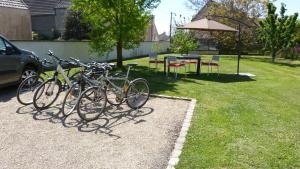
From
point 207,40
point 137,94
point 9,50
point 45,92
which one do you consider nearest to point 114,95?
point 137,94

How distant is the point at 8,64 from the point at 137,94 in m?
3.78

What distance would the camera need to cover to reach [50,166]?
4227mm

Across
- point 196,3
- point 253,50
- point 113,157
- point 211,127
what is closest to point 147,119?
point 211,127

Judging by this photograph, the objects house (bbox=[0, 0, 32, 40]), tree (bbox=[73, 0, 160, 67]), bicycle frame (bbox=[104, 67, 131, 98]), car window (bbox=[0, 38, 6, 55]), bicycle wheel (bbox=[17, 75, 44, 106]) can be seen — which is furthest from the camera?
house (bbox=[0, 0, 32, 40])

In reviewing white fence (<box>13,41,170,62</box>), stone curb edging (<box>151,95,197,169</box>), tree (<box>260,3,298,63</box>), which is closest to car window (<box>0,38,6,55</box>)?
stone curb edging (<box>151,95,197,169</box>)

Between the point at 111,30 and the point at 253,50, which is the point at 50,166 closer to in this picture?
the point at 111,30

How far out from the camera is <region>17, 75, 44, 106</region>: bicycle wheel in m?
7.19

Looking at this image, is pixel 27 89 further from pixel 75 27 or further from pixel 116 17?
pixel 75 27

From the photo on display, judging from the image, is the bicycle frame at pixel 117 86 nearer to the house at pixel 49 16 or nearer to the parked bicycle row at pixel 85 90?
the parked bicycle row at pixel 85 90

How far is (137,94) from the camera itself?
293 inches

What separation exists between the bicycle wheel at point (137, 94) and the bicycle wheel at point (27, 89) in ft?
6.58

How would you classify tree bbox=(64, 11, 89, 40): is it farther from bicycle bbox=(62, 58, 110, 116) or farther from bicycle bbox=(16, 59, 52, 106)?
bicycle bbox=(62, 58, 110, 116)

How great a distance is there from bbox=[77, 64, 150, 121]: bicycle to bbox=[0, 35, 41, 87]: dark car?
114 inches

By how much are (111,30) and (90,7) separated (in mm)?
1353
